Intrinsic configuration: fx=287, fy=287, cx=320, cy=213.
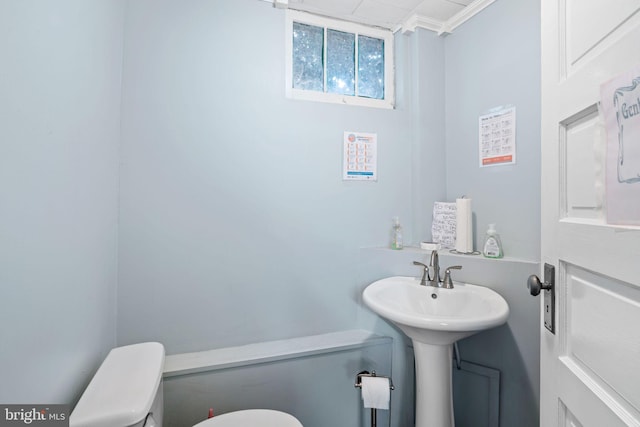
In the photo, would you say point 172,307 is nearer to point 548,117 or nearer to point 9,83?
point 9,83

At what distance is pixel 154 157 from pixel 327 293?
3.51 ft

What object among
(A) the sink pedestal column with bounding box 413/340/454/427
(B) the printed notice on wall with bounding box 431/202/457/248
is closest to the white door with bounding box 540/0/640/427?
(A) the sink pedestal column with bounding box 413/340/454/427

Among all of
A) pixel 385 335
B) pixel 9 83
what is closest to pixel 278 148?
pixel 9 83

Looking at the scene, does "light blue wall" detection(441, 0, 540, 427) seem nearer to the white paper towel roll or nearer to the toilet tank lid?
the white paper towel roll

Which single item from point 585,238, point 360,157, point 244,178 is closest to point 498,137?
point 360,157

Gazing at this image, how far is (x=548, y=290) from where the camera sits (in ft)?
2.34

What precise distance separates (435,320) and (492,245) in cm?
61

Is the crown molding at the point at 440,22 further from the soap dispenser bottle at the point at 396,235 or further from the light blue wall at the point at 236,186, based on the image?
the soap dispenser bottle at the point at 396,235

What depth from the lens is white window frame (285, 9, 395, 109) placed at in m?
1.52

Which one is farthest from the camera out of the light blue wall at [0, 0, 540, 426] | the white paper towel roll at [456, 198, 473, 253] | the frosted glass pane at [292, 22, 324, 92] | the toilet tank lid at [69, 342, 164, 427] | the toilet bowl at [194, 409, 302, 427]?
the frosted glass pane at [292, 22, 324, 92]

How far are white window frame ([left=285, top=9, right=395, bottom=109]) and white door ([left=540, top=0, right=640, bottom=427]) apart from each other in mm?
1009

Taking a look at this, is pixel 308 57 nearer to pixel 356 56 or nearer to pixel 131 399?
pixel 356 56

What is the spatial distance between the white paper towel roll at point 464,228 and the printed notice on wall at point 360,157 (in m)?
0.48

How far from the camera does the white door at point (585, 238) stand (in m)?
0.46
